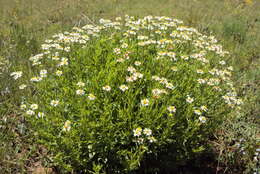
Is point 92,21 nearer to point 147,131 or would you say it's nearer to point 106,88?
point 106,88

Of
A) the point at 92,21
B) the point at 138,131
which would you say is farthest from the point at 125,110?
the point at 92,21

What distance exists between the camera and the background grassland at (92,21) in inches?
134

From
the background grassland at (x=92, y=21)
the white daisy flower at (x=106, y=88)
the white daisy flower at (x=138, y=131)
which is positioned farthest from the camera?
the background grassland at (x=92, y=21)

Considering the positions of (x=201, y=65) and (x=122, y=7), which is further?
(x=122, y=7)

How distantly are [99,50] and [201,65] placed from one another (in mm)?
1494

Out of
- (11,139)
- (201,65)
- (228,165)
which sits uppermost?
(201,65)

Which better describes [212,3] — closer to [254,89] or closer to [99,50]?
[254,89]

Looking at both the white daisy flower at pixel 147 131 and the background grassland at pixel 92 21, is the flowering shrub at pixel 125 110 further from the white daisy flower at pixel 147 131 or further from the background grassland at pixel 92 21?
the background grassland at pixel 92 21

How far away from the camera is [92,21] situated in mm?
6312

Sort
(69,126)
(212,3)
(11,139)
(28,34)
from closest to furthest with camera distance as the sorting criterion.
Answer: (69,126) → (11,139) → (28,34) → (212,3)

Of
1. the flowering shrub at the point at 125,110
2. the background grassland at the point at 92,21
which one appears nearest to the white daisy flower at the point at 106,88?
the flowering shrub at the point at 125,110

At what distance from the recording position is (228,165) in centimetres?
343

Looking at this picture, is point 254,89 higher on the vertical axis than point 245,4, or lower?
lower

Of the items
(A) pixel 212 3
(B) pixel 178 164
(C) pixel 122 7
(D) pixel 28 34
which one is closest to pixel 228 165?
(B) pixel 178 164
